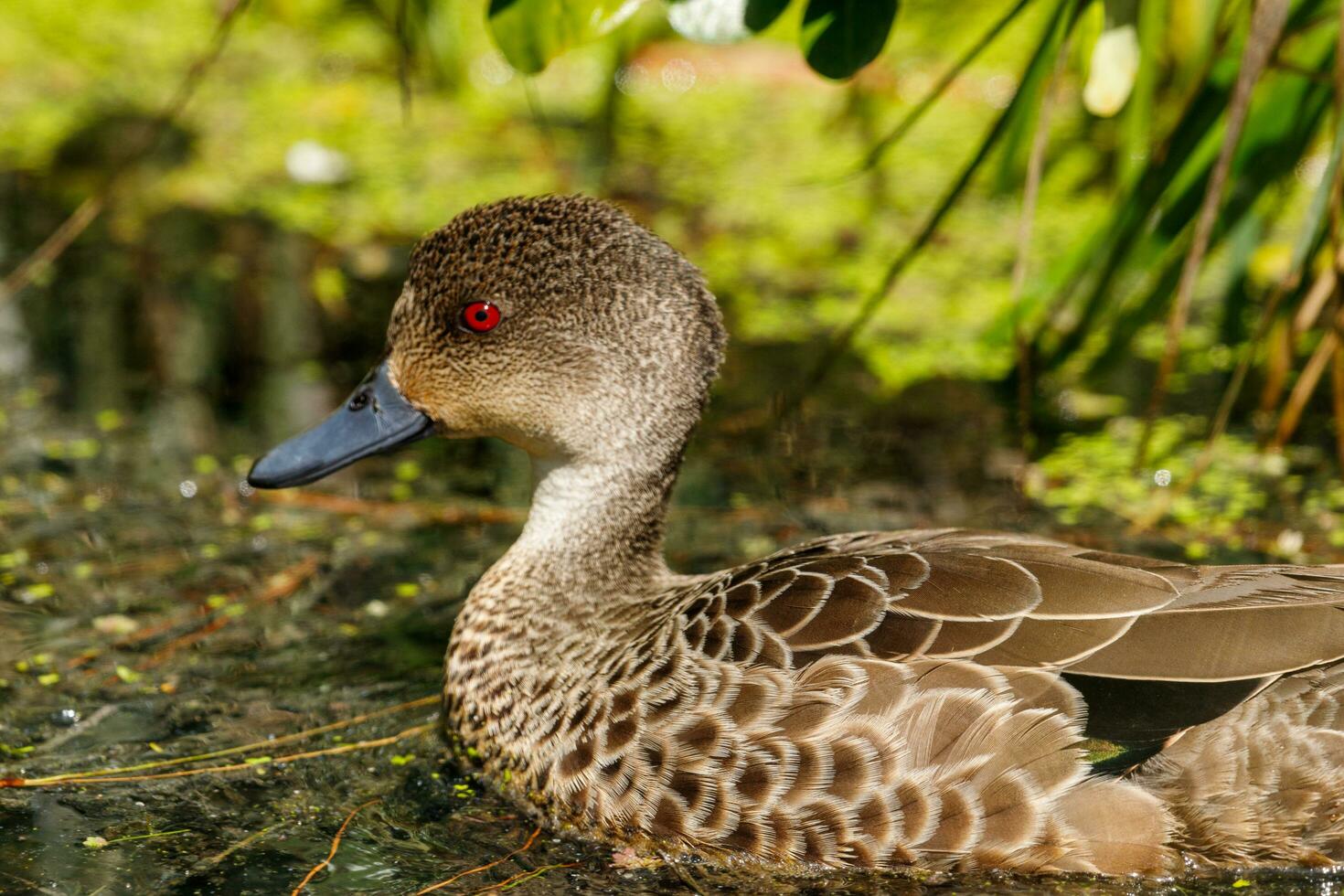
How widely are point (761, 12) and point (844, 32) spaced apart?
0.19 metres

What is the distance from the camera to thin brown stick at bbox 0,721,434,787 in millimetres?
3881

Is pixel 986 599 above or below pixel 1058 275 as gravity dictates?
below

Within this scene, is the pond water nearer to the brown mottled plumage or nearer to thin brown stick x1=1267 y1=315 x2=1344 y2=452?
the brown mottled plumage

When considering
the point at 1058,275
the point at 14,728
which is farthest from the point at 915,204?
the point at 14,728

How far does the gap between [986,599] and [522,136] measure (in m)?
5.62

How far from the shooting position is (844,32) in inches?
137

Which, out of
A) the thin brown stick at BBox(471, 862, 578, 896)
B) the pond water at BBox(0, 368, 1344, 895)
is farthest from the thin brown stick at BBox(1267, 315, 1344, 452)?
the thin brown stick at BBox(471, 862, 578, 896)

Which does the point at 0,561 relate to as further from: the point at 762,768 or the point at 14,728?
the point at 762,768

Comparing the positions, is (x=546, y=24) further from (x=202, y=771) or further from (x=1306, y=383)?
(x=1306, y=383)

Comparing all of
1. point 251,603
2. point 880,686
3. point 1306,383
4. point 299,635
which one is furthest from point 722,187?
point 880,686

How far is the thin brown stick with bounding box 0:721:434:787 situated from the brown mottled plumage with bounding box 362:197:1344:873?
0.29 meters

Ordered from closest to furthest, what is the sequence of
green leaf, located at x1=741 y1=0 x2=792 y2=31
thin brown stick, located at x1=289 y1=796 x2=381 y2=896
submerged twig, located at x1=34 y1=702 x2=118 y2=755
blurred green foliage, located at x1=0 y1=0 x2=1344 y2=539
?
green leaf, located at x1=741 y1=0 x2=792 y2=31, thin brown stick, located at x1=289 y1=796 x2=381 y2=896, submerged twig, located at x1=34 y1=702 x2=118 y2=755, blurred green foliage, located at x1=0 y1=0 x2=1344 y2=539

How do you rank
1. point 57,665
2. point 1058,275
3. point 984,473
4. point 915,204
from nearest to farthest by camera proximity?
point 57,665 < point 1058,275 < point 984,473 < point 915,204

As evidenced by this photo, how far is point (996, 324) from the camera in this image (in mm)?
4906
